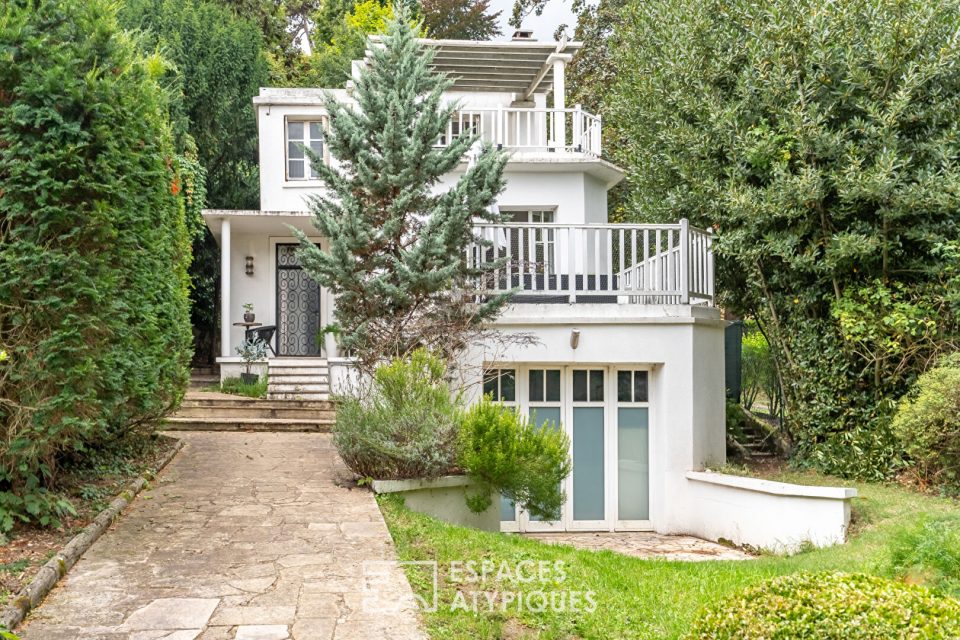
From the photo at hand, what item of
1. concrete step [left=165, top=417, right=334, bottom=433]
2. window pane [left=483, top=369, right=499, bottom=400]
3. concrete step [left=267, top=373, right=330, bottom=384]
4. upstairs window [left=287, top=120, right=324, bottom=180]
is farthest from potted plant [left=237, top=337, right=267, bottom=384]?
window pane [left=483, top=369, right=499, bottom=400]

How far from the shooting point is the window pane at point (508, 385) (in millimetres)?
11258

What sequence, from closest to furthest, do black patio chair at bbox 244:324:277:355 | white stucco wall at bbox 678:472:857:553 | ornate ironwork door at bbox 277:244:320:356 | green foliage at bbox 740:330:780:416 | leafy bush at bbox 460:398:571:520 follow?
leafy bush at bbox 460:398:571:520
white stucco wall at bbox 678:472:857:553
green foliage at bbox 740:330:780:416
black patio chair at bbox 244:324:277:355
ornate ironwork door at bbox 277:244:320:356

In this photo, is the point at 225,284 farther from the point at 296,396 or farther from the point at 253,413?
the point at 253,413

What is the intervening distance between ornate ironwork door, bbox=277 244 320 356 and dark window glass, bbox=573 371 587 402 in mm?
8485

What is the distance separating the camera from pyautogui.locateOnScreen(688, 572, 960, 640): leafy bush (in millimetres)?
3258

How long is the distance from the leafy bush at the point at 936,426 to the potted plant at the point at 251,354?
35.6 feet

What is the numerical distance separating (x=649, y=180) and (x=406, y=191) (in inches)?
182

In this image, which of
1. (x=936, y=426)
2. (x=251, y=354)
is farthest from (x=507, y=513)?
(x=251, y=354)

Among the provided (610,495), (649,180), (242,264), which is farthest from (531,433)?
(242,264)

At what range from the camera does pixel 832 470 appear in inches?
452

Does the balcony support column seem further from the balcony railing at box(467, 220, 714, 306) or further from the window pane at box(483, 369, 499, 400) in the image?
the window pane at box(483, 369, 499, 400)

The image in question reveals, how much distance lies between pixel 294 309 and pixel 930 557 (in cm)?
1495

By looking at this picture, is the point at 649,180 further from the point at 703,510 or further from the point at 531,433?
the point at 531,433

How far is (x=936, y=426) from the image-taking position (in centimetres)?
1000
